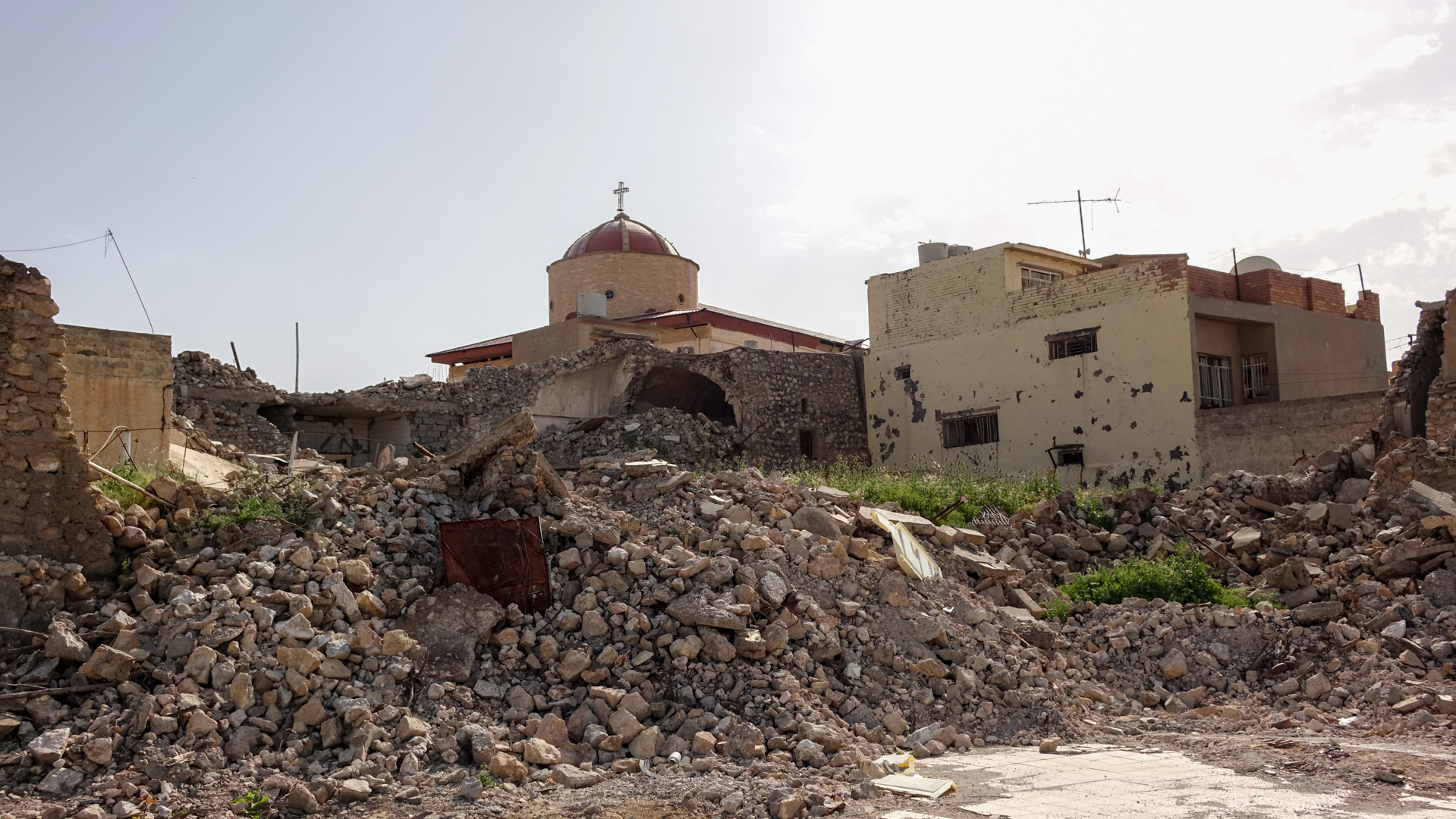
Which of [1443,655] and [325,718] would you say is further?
[1443,655]

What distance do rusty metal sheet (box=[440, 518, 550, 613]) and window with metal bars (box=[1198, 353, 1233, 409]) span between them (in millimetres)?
13813

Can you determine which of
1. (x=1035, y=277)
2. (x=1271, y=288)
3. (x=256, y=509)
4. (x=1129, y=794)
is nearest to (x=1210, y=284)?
(x=1271, y=288)

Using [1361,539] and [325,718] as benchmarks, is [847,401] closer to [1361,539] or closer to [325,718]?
[1361,539]

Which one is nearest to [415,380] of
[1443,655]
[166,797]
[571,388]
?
[571,388]

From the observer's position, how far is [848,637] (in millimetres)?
8109

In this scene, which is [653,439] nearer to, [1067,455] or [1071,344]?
[1067,455]

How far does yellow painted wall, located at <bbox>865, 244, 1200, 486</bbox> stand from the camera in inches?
719

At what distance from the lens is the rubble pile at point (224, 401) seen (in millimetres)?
16625

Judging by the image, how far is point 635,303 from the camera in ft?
95.4

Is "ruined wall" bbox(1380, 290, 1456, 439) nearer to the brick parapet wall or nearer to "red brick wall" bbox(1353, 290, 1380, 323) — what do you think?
the brick parapet wall

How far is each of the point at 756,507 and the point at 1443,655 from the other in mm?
5469

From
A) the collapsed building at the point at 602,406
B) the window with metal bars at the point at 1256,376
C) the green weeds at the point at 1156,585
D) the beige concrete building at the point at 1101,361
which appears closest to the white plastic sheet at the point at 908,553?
the green weeds at the point at 1156,585

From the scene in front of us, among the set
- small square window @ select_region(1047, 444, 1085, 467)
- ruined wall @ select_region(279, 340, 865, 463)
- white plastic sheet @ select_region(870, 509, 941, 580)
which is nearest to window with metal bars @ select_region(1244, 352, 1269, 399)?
small square window @ select_region(1047, 444, 1085, 467)

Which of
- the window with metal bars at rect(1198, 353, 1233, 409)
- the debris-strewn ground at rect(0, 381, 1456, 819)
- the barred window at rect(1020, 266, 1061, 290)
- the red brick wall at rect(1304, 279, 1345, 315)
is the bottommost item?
the debris-strewn ground at rect(0, 381, 1456, 819)
